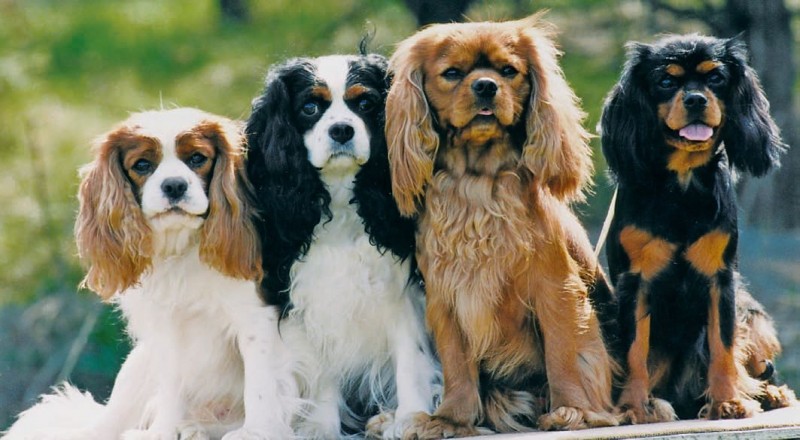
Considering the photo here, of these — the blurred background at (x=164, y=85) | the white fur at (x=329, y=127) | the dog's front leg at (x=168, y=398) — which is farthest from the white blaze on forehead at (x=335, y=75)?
the blurred background at (x=164, y=85)

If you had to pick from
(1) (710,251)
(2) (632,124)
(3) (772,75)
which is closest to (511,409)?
(1) (710,251)

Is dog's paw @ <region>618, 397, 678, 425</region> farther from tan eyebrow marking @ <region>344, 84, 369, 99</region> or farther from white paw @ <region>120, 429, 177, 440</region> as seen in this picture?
white paw @ <region>120, 429, 177, 440</region>

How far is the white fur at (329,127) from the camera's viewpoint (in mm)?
4949

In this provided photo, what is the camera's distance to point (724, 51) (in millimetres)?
4945

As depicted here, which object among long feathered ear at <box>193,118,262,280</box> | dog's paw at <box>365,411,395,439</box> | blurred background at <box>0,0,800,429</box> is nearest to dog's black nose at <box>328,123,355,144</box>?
long feathered ear at <box>193,118,262,280</box>

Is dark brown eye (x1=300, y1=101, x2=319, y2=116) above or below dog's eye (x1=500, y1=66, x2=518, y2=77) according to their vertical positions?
below

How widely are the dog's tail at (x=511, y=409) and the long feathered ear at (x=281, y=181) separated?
98cm

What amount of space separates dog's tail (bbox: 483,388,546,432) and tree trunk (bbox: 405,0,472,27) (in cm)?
430

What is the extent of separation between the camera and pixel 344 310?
5113 millimetres

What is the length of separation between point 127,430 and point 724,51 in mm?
3003

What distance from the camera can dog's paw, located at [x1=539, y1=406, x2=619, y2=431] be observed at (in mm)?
4781

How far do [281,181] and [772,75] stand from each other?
5.62m

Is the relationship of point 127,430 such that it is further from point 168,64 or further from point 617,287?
point 168,64

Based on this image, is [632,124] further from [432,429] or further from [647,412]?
Result: [432,429]
